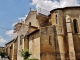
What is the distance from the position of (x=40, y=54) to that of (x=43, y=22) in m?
11.3

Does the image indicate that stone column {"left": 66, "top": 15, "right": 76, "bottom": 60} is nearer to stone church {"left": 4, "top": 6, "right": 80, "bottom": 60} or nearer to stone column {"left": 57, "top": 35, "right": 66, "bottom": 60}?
stone church {"left": 4, "top": 6, "right": 80, "bottom": 60}

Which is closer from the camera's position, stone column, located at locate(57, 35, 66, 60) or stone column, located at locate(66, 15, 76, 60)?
stone column, located at locate(66, 15, 76, 60)

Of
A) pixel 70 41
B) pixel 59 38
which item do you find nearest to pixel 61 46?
pixel 59 38

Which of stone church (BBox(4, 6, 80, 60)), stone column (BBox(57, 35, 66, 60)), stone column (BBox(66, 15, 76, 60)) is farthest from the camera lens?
stone column (BBox(57, 35, 66, 60))

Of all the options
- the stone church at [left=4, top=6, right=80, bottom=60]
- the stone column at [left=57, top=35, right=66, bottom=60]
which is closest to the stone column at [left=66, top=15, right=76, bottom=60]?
the stone church at [left=4, top=6, right=80, bottom=60]

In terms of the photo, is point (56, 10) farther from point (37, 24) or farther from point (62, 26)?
point (37, 24)

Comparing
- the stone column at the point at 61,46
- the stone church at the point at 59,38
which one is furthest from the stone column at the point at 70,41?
the stone column at the point at 61,46

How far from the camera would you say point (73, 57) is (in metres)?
23.3

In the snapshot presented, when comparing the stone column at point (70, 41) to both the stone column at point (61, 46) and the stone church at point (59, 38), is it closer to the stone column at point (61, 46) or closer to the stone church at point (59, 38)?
the stone church at point (59, 38)

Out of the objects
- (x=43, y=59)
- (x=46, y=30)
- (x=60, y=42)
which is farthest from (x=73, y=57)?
(x=46, y=30)

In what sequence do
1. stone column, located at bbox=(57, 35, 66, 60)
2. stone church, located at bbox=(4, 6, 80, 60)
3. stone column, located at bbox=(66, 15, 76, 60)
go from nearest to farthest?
stone column, located at bbox=(66, 15, 76, 60) → stone church, located at bbox=(4, 6, 80, 60) → stone column, located at bbox=(57, 35, 66, 60)

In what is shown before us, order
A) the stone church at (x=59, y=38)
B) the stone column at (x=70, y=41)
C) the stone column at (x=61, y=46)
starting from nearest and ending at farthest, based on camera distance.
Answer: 1. the stone column at (x=70, y=41)
2. the stone church at (x=59, y=38)
3. the stone column at (x=61, y=46)

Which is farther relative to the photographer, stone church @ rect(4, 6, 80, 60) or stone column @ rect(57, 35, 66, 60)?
stone column @ rect(57, 35, 66, 60)

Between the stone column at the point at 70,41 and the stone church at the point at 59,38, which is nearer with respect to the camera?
the stone column at the point at 70,41
